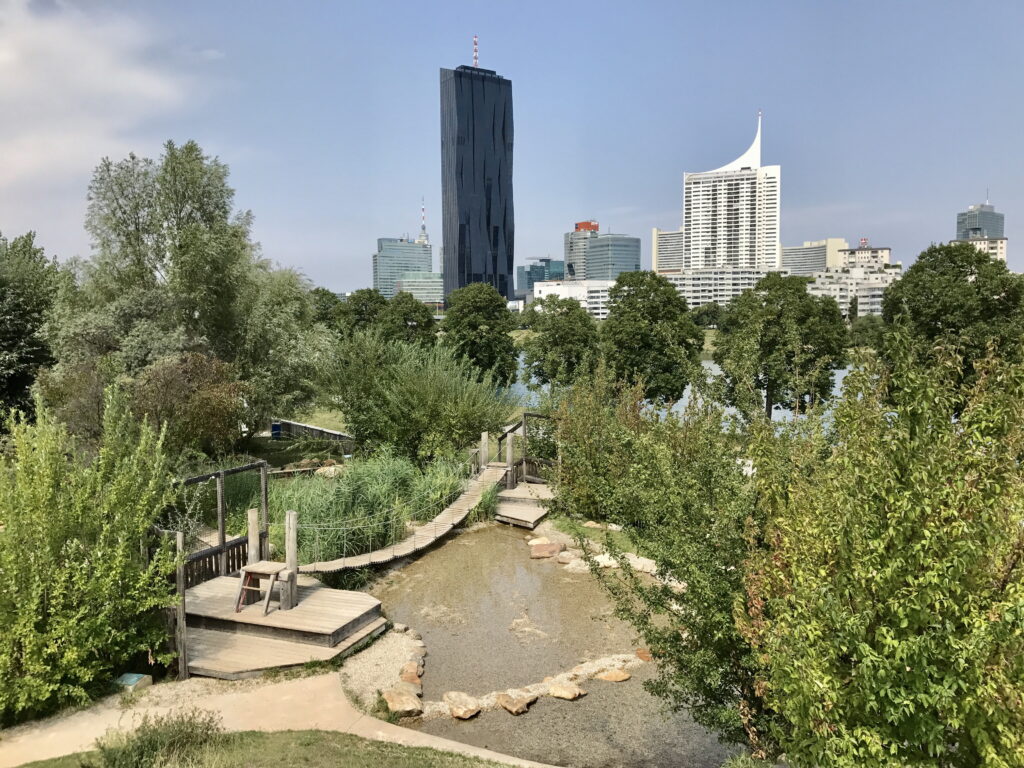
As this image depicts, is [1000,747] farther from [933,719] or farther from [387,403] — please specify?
[387,403]

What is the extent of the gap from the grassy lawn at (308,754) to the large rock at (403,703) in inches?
37.5

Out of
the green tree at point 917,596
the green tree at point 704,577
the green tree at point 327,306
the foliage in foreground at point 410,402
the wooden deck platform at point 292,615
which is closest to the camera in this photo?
the green tree at point 917,596

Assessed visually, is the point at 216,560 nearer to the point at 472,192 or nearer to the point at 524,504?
the point at 524,504

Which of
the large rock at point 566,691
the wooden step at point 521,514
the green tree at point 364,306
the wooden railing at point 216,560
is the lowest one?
the large rock at point 566,691

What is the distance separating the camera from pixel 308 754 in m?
7.68

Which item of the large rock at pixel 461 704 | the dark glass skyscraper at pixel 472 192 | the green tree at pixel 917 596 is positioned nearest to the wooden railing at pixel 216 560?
the large rock at pixel 461 704

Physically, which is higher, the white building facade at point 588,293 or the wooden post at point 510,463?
the white building facade at point 588,293

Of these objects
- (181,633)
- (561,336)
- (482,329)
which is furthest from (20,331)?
(482,329)

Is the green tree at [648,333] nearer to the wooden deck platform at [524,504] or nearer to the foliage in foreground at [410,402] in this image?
the foliage in foreground at [410,402]

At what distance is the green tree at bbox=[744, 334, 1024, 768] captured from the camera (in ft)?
13.4

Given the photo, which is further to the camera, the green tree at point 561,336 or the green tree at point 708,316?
the green tree at point 708,316

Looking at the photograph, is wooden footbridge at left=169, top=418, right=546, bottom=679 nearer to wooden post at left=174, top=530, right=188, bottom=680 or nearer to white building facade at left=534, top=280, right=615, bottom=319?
wooden post at left=174, top=530, right=188, bottom=680

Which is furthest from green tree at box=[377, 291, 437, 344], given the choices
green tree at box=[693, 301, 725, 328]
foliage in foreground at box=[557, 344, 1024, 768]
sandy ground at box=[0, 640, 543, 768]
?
foliage in foreground at box=[557, 344, 1024, 768]

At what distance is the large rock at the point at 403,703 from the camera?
9164 mm
